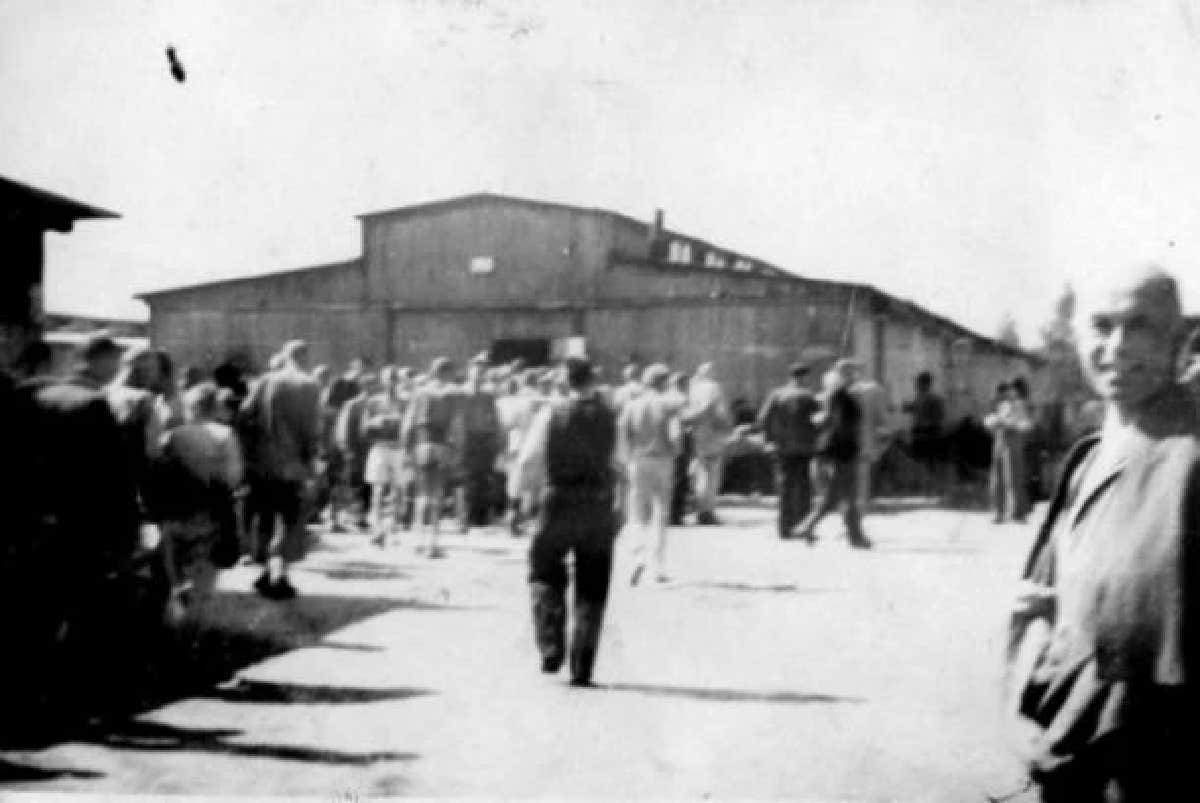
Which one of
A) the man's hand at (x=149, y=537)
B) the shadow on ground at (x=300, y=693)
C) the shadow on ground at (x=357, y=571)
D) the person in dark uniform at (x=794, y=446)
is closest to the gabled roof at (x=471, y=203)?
the man's hand at (x=149, y=537)

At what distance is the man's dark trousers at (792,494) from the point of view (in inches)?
433

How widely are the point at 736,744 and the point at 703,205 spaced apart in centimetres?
225

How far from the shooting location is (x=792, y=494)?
11008 millimetres

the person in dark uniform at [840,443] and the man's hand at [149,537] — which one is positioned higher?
the person in dark uniform at [840,443]

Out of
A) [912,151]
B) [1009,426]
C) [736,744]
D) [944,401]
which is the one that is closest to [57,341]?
[736,744]

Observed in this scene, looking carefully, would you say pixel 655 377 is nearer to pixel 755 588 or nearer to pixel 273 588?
pixel 755 588

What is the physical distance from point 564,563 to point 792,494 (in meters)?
5.67

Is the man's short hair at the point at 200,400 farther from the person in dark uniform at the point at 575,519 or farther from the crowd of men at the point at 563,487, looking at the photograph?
the person in dark uniform at the point at 575,519

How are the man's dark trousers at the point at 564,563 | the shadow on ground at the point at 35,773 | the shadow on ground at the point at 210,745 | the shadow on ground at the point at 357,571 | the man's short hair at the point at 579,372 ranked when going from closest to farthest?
the shadow on ground at the point at 35,773, the shadow on ground at the point at 210,745, the man's dark trousers at the point at 564,563, the man's short hair at the point at 579,372, the shadow on ground at the point at 357,571

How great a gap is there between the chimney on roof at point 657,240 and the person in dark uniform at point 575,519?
0.78 meters

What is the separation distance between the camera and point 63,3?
4.76 m

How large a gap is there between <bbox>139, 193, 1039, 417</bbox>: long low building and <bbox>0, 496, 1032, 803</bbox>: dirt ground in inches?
60.6

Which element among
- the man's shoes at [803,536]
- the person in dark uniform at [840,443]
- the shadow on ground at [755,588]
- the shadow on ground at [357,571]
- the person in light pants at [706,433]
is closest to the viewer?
the shadow on ground at [755,588]

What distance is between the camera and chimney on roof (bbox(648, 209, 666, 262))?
562cm
